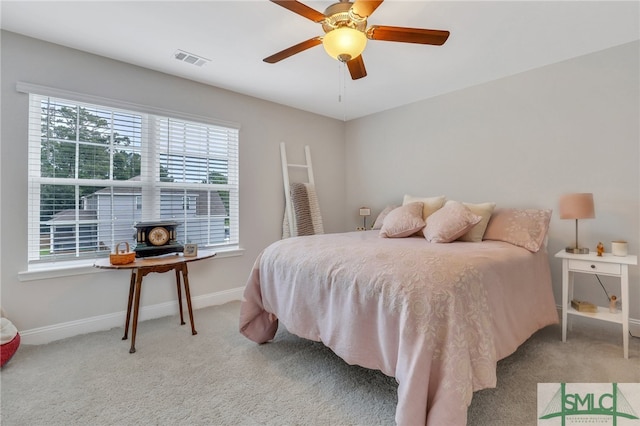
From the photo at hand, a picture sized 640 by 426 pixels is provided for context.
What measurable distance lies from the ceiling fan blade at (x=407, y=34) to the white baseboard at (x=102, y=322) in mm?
2923

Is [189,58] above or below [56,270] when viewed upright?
A: above

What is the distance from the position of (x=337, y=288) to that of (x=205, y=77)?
2628 mm

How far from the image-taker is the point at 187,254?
2.64 meters

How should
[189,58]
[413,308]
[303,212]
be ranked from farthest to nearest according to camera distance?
[303,212], [189,58], [413,308]

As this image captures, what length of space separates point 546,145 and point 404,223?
5.21ft

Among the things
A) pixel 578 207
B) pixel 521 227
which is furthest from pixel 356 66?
pixel 578 207

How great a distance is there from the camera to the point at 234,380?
1.83m

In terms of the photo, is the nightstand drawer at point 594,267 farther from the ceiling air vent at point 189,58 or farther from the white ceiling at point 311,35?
the ceiling air vent at point 189,58

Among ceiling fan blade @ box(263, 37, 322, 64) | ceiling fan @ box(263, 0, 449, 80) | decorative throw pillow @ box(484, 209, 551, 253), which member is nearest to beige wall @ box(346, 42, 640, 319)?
decorative throw pillow @ box(484, 209, 551, 253)

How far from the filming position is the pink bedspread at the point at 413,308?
4.16ft

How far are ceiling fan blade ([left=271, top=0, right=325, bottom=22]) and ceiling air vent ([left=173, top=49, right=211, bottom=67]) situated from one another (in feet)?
4.70

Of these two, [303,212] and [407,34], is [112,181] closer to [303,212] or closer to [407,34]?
[303,212]

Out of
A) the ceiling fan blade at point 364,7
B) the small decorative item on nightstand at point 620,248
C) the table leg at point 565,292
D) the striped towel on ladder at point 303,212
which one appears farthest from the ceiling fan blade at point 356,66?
the small decorative item on nightstand at point 620,248

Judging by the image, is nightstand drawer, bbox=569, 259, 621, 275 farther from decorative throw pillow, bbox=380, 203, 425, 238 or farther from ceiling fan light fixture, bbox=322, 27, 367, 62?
ceiling fan light fixture, bbox=322, 27, 367, 62
